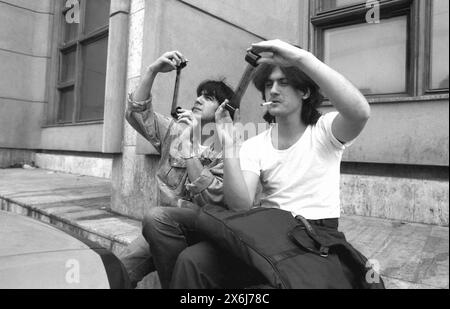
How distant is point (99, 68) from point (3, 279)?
640 centimetres

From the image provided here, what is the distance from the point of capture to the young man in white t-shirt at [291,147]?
1407 mm

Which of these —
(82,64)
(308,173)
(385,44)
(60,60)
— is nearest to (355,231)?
(308,173)

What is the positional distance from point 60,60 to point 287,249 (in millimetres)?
8477

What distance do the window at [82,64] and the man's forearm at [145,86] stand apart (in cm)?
483

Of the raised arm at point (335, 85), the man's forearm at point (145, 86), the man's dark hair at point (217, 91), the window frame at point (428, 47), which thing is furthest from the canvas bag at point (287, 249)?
the window frame at point (428, 47)

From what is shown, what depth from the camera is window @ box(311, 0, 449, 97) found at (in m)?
2.99

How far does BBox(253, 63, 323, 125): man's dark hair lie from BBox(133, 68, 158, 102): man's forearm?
31.5 inches

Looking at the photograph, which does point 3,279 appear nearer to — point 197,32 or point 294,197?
point 294,197

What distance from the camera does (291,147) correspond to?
65.3 inches

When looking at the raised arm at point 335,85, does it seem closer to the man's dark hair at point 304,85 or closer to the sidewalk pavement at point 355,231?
the man's dark hair at point 304,85

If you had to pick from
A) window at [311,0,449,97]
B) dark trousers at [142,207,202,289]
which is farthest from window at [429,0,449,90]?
dark trousers at [142,207,202,289]

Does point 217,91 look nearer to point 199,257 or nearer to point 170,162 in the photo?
point 170,162

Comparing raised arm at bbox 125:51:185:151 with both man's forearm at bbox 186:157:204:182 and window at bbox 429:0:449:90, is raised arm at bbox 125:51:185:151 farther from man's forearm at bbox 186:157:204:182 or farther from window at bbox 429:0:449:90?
window at bbox 429:0:449:90

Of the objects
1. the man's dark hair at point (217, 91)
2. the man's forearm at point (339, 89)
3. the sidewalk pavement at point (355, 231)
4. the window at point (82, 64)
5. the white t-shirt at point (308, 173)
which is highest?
the window at point (82, 64)
